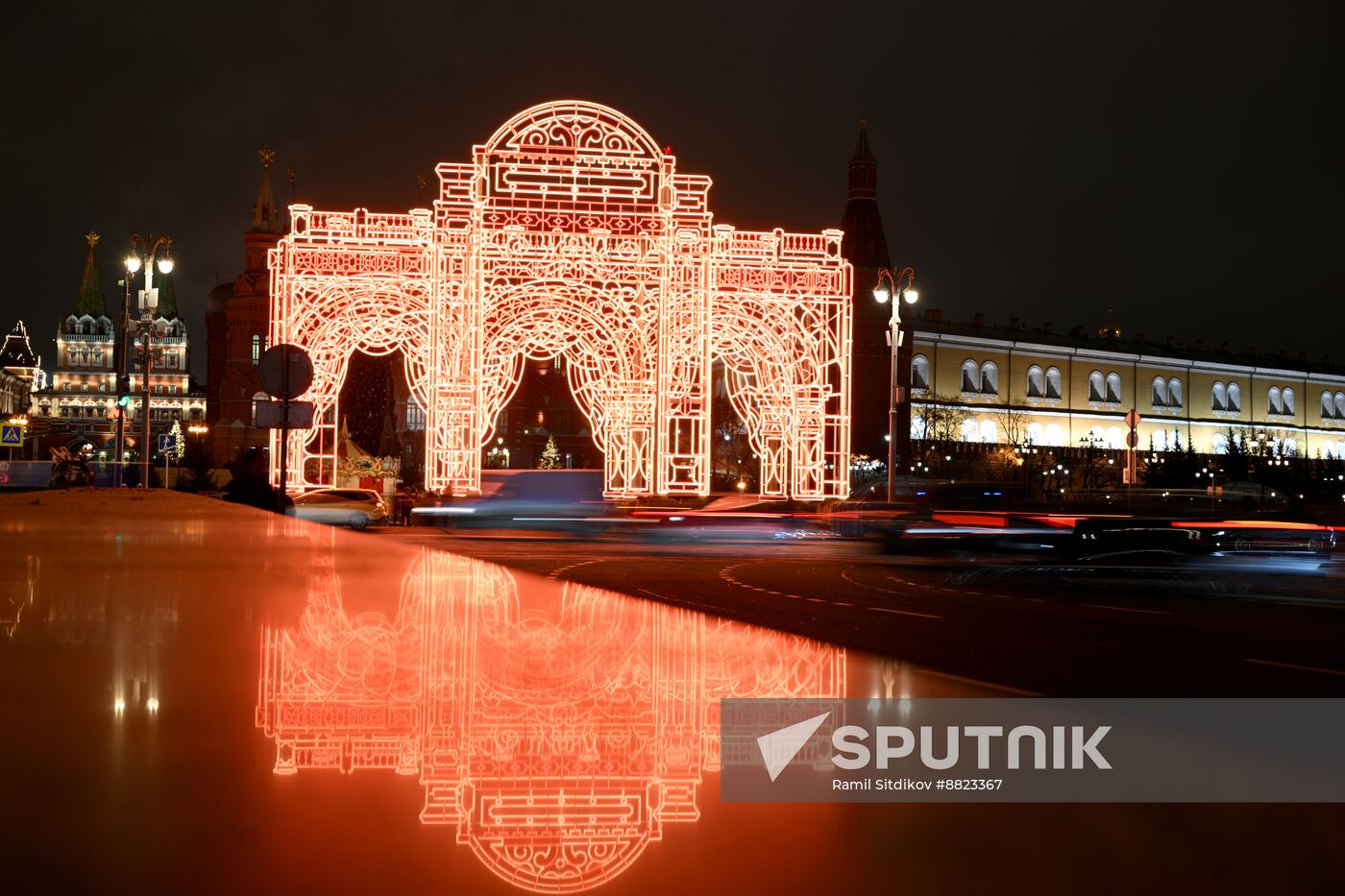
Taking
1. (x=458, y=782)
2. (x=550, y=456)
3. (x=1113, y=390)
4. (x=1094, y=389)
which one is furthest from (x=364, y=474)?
(x=1113, y=390)

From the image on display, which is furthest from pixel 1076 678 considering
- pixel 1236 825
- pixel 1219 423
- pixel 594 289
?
pixel 1219 423

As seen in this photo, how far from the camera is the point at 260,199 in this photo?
110 m

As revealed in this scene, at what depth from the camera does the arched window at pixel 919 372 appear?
348 ft

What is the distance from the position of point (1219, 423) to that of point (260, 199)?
8427cm

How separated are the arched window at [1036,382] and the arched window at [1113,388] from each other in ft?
21.9

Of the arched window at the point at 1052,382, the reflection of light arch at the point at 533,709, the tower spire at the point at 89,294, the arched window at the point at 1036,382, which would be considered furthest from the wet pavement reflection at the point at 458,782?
the tower spire at the point at 89,294

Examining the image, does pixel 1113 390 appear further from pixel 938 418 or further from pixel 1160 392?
pixel 938 418

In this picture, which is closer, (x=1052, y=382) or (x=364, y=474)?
(x=364, y=474)

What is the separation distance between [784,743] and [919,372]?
10493cm

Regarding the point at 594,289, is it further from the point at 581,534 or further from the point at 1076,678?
the point at 1076,678

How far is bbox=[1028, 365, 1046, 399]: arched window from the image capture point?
113 m

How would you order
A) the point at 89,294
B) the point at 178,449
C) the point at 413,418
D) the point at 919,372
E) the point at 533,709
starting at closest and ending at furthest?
the point at 533,709, the point at 178,449, the point at 919,372, the point at 413,418, the point at 89,294

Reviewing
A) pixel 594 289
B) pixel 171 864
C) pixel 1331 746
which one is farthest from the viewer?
pixel 594 289

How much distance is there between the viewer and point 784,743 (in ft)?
12.4
